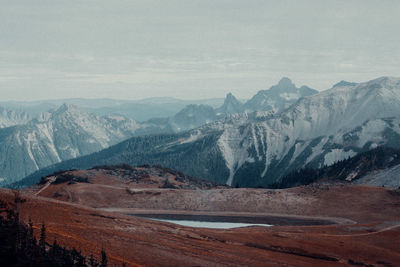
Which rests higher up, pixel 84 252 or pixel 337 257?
pixel 84 252

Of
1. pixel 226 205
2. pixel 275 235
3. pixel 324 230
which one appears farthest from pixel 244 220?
pixel 275 235

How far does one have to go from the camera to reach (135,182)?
166250 millimetres

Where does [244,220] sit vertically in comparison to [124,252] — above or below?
below

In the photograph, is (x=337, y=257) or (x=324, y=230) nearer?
(x=337, y=257)

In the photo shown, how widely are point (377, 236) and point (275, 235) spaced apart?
1861cm

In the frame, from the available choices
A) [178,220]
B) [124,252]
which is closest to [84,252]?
[124,252]

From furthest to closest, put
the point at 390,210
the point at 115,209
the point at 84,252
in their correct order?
the point at 115,209, the point at 390,210, the point at 84,252

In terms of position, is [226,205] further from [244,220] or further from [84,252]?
[84,252]

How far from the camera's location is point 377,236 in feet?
261

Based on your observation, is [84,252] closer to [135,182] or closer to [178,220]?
[178,220]

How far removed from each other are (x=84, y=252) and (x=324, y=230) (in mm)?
53472

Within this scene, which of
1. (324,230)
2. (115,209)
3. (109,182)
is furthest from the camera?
(109,182)

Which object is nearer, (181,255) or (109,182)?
(181,255)

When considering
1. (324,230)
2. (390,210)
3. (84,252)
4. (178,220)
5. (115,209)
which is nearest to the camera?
(84,252)
